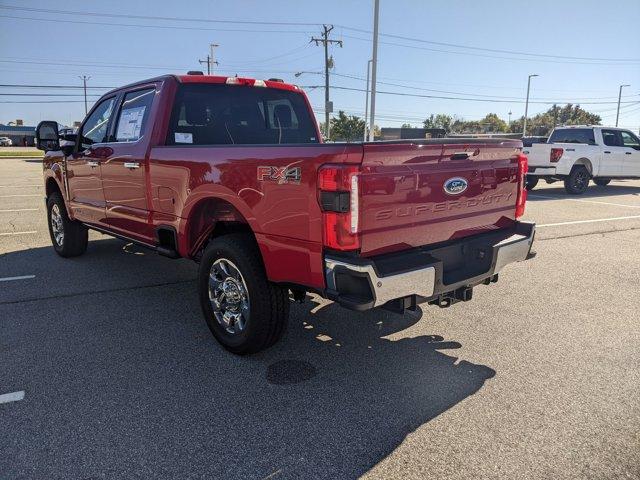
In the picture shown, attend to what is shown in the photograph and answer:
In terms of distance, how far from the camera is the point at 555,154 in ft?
45.4

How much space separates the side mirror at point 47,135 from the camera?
20.1 ft

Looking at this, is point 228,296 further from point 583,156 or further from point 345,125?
point 345,125

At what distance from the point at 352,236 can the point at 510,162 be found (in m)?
1.77

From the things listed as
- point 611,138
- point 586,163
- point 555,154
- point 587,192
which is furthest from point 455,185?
point 611,138

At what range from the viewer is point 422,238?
3154 mm

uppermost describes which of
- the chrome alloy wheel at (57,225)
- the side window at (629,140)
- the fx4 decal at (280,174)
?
the side window at (629,140)

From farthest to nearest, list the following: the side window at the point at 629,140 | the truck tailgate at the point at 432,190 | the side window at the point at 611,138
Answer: the side window at the point at 629,140
the side window at the point at 611,138
the truck tailgate at the point at 432,190

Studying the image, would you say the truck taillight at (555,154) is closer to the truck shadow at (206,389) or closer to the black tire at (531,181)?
the black tire at (531,181)

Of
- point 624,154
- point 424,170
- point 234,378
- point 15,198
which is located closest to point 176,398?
point 234,378

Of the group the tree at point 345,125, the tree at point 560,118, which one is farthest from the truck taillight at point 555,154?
the tree at point 560,118

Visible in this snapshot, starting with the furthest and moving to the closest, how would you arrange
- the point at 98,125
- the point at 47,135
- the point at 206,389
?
the point at 47,135, the point at 98,125, the point at 206,389

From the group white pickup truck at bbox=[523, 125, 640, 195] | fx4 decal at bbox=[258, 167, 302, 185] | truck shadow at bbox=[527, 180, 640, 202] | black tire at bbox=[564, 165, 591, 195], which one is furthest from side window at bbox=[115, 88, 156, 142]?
black tire at bbox=[564, 165, 591, 195]

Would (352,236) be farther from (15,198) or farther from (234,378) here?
(15,198)

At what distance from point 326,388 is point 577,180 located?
1348 centimetres
